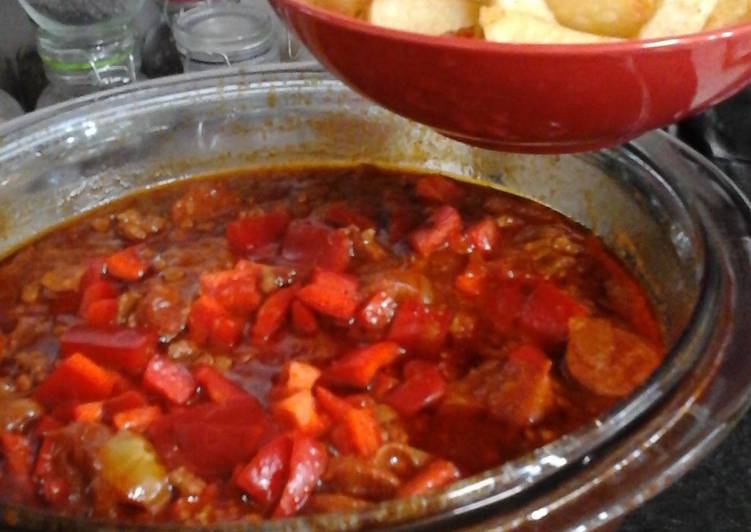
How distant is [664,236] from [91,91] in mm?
1314

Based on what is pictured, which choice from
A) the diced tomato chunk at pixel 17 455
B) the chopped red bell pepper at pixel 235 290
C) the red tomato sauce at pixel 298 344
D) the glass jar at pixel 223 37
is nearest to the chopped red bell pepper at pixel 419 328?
the red tomato sauce at pixel 298 344

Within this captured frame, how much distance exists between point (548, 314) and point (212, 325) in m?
0.55

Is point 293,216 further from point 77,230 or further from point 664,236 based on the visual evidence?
point 664,236

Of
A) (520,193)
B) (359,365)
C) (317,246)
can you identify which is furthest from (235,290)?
(520,193)

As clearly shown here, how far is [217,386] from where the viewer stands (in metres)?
1.37

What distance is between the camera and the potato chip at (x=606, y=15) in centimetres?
93

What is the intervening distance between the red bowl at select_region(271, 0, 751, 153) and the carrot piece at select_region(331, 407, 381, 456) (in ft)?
1.49

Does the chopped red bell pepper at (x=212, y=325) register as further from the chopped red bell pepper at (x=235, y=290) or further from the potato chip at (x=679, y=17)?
the potato chip at (x=679, y=17)

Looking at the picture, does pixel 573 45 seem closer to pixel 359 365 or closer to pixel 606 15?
pixel 606 15

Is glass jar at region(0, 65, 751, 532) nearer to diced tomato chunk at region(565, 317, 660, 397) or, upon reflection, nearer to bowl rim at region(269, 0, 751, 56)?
diced tomato chunk at region(565, 317, 660, 397)

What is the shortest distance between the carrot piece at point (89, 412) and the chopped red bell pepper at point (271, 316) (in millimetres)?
268

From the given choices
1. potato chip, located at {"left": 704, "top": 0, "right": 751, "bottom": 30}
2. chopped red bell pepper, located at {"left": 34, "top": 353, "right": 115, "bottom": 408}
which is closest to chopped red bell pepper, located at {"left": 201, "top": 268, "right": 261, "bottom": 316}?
chopped red bell pepper, located at {"left": 34, "top": 353, "right": 115, "bottom": 408}

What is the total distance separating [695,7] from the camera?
34.9 inches

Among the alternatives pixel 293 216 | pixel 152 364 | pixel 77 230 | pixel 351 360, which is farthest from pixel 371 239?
pixel 77 230
